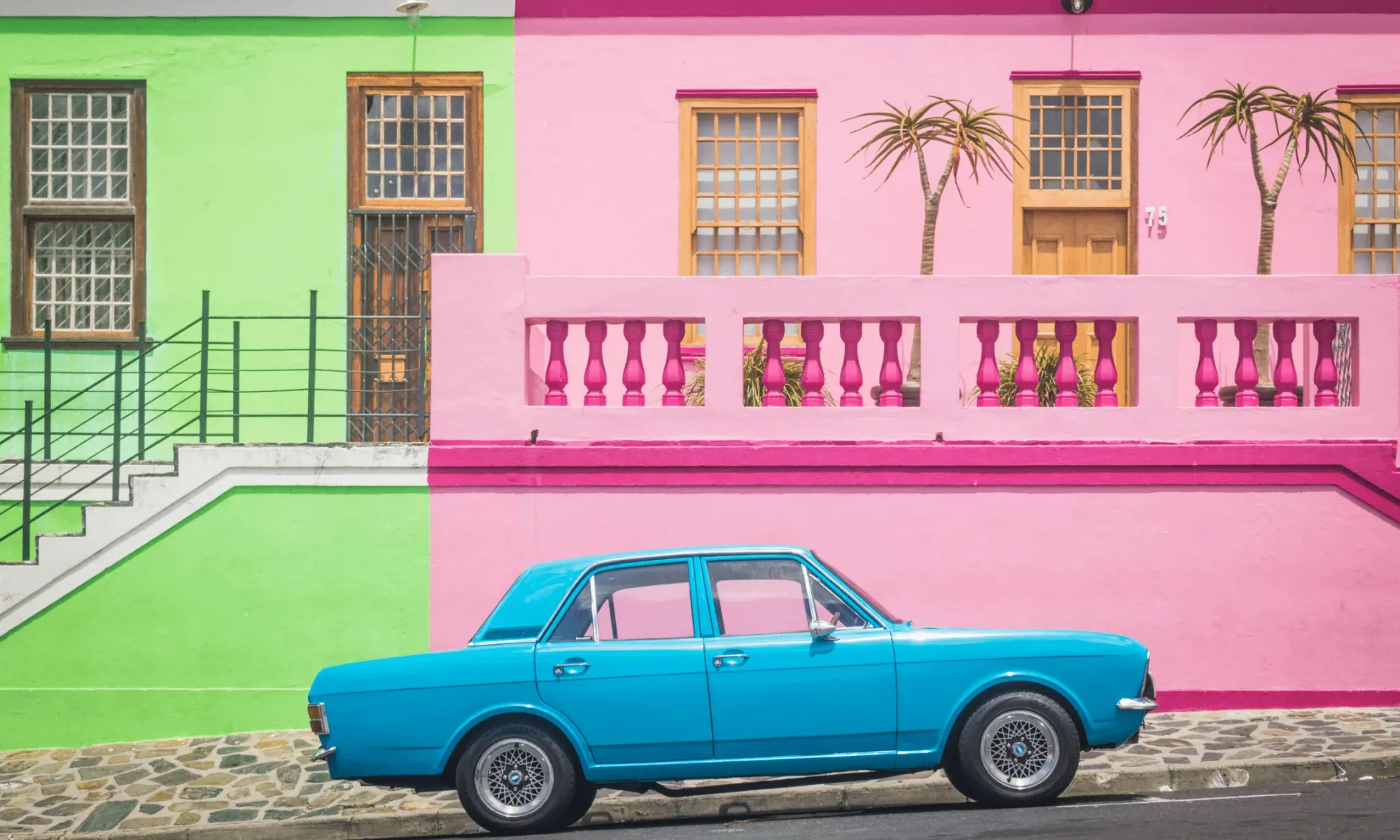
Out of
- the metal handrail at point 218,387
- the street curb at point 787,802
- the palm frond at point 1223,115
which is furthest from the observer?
the metal handrail at point 218,387

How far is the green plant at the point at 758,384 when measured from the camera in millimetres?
11062

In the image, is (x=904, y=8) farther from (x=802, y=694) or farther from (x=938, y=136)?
(x=802, y=694)

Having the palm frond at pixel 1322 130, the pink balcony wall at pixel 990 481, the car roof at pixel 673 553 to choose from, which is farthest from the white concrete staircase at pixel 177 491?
the palm frond at pixel 1322 130

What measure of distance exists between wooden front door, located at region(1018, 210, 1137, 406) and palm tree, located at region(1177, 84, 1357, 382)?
953mm

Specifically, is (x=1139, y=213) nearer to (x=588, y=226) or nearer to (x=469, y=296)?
(x=588, y=226)

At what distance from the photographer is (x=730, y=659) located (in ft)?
25.8

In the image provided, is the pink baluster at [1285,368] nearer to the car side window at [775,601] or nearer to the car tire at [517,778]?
the car side window at [775,601]

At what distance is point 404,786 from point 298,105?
24.0ft

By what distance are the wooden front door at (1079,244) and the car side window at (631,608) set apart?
639cm

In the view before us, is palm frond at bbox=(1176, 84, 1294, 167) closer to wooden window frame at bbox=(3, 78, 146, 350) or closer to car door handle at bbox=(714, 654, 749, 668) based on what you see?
car door handle at bbox=(714, 654, 749, 668)

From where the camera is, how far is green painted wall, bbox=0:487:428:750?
10.5m

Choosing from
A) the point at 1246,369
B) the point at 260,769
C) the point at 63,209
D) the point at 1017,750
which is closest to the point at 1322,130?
the point at 1246,369

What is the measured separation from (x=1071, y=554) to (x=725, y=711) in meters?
3.52

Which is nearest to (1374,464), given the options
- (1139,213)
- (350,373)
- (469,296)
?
(1139,213)
